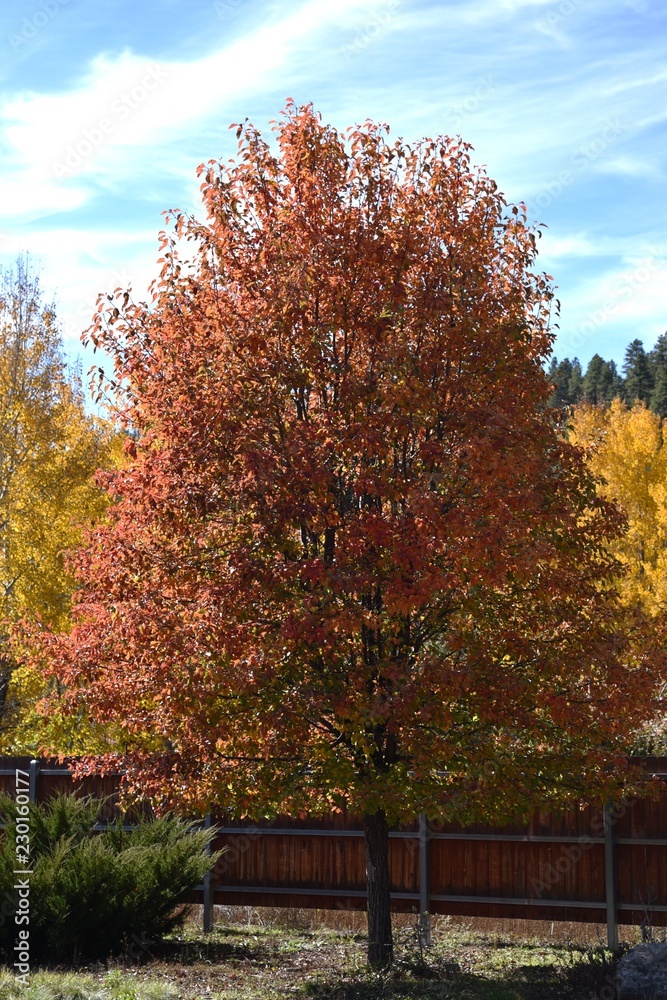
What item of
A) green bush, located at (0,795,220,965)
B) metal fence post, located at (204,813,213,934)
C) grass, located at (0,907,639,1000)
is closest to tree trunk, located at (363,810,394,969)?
grass, located at (0,907,639,1000)

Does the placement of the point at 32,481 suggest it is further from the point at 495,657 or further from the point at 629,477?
the point at 629,477

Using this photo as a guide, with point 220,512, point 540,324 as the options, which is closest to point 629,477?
point 540,324

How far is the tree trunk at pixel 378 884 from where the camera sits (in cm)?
1044

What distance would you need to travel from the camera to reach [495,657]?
910 cm

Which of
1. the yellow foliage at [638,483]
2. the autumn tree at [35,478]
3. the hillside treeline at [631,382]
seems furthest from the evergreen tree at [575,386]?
the autumn tree at [35,478]

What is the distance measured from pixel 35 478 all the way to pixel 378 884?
1251 cm

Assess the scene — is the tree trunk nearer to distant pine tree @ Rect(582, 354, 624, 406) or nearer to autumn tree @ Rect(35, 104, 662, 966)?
autumn tree @ Rect(35, 104, 662, 966)

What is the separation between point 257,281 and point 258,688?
341 centimetres

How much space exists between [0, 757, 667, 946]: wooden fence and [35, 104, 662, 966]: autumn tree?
9.50ft

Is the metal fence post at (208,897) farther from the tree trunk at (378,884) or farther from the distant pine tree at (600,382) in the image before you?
the distant pine tree at (600,382)

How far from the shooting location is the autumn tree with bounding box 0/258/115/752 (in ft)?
Answer: 64.6

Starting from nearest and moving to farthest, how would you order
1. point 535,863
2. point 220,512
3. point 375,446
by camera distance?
point 375,446
point 220,512
point 535,863

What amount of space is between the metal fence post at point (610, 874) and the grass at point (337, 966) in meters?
0.29

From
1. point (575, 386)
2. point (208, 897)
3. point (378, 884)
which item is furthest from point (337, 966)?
point (575, 386)
